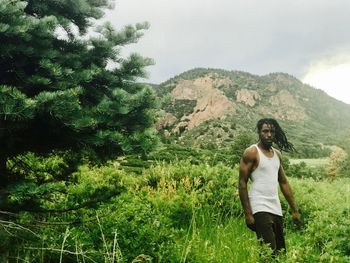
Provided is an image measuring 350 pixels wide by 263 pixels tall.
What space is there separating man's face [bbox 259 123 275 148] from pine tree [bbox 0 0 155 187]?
4.84ft

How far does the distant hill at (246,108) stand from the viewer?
311 feet

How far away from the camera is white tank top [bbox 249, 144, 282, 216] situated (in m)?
5.06

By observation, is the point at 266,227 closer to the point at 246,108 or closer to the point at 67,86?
the point at 67,86

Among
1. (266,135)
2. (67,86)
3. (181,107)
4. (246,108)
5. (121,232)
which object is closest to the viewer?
(67,86)

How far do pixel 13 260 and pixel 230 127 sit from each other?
8316 centimetres

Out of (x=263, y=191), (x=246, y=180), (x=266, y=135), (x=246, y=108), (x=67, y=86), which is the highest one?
(x=246, y=108)

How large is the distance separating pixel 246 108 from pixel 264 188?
10782cm

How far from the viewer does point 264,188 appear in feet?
16.8

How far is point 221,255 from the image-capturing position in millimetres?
5570

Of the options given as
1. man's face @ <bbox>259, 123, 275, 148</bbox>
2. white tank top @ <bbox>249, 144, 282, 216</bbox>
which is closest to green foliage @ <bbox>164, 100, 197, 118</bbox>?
man's face @ <bbox>259, 123, 275, 148</bbox>

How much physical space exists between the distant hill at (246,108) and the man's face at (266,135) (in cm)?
7567

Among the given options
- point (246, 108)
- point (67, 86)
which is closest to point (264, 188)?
point (67, 86)

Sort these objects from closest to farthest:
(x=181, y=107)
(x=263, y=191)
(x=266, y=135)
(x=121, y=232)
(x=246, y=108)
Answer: (x=121, y=232), (x=263, y=191), (x=266, y=135), (x=246, y=108), (x=181, y=107)

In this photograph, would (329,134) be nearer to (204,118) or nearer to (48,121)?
(204,118)
